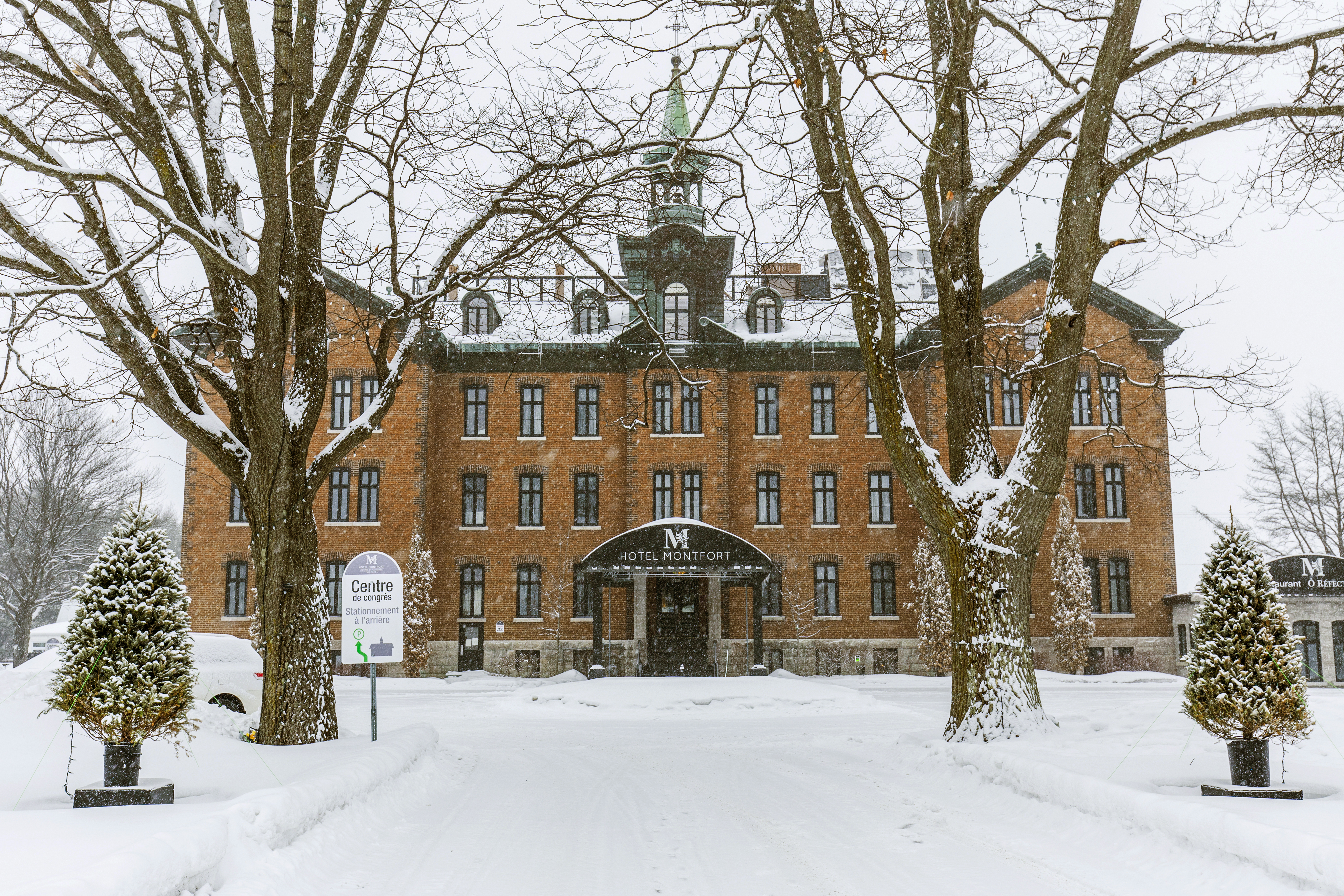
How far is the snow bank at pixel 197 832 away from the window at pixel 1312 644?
30.7 m

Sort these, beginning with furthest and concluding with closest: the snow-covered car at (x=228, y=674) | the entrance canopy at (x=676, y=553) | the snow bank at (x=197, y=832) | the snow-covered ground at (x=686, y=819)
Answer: the entrance canopy at (x=676, y=553) → the snow-covered car at (x=228, y=674) → the snow-covered ground at (x=686, y=819) → the snow bank at (x=197, y=832)

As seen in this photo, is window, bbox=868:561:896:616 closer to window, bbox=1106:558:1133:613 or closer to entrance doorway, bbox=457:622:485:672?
window, bbox=1106:558:1133:613

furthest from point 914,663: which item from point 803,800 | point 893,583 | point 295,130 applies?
point 295,130

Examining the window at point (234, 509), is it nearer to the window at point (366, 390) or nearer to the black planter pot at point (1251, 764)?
the window at point (366, 390)

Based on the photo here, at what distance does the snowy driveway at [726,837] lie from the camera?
620cm

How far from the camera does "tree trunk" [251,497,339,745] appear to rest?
33.7 ft

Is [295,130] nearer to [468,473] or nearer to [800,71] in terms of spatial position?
[800,71]

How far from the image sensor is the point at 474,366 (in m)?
34.2

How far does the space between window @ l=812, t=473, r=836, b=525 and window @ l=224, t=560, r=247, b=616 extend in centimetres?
1846

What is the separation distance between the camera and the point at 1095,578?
33.3m

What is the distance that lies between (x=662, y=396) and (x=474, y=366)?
21.0 ft

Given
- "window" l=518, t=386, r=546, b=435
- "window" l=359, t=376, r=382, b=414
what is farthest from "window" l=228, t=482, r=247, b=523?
"window" l=518, t=386, r=546, b=435

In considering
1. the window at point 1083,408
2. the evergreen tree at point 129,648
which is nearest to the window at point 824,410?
the window at point 1083,408

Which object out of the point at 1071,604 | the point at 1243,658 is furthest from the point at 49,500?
the point at 1243,658
